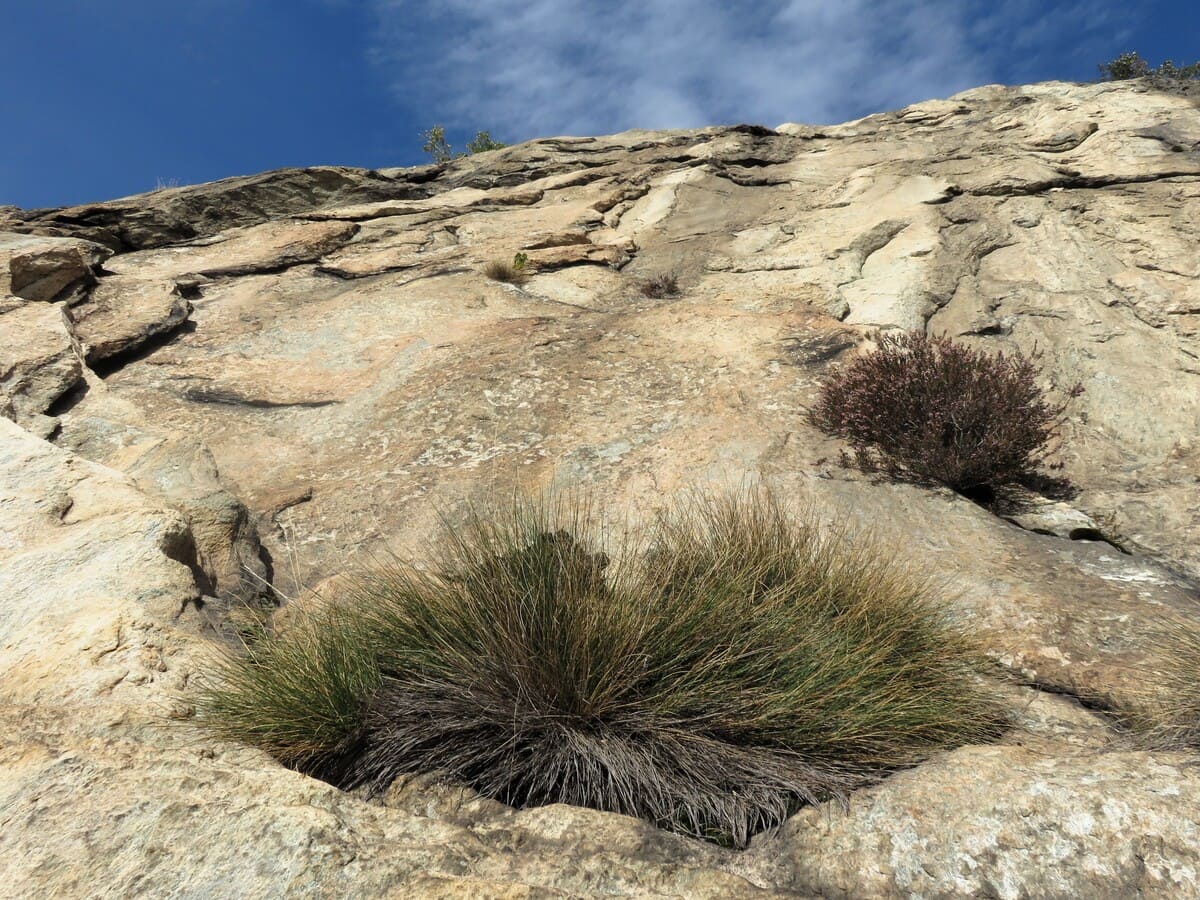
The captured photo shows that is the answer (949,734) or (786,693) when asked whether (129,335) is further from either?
(949,734)

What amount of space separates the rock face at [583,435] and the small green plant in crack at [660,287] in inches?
12.7

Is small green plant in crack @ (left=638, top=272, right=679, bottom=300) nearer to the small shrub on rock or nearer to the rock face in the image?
the rock face

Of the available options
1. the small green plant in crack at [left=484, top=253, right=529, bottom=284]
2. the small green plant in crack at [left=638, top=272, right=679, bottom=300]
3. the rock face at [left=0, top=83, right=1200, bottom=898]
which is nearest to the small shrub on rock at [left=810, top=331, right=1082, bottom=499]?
the rock face at [left=0, top=83, right=1200, bottom=898]

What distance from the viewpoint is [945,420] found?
5770 mm

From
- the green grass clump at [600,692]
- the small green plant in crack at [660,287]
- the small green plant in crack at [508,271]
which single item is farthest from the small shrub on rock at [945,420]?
the small green plant in crack at [508,271]

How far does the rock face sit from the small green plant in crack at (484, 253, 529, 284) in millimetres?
361

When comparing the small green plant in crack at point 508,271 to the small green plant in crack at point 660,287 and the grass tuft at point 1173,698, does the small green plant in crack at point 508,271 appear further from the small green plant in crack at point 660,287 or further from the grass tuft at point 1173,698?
the grass tuft at point 1173,698

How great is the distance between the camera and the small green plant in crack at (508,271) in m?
9.59

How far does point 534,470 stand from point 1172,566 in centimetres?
415

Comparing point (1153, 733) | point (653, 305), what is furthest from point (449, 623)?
point (653, 305)

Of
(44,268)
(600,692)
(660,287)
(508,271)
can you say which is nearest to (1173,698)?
(600,692)

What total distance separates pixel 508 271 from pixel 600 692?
7.22 m

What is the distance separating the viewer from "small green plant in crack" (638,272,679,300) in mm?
9297

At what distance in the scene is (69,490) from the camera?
4.43m
